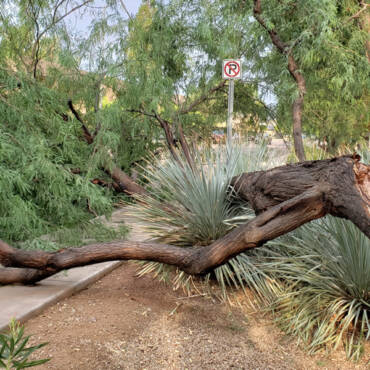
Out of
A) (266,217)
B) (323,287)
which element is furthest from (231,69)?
(266,217)

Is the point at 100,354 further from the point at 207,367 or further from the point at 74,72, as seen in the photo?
the point at 74,72

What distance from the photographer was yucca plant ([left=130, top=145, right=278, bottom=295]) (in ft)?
13.3

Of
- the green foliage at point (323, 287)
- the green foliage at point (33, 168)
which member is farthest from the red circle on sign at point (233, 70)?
the green foliage at point (323, 287)

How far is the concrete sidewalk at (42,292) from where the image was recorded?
3.16 meters

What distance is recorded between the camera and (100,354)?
2.67 meters

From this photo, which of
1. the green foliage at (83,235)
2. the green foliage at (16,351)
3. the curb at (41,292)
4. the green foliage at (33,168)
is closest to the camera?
the green foliage at (16,351)

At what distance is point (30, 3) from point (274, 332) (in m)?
4.94

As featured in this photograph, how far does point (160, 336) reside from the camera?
299 centimetres

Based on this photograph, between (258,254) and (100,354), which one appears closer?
(100,354)

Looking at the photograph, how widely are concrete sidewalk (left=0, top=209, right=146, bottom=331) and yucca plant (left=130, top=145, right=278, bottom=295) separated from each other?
516mm

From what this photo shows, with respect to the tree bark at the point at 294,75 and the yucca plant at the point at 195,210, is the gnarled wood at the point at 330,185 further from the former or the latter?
the tree bark at the point at 294,75

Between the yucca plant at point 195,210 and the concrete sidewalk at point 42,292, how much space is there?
516mm

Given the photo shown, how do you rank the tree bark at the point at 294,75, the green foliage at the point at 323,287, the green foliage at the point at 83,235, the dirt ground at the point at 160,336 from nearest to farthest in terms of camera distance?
1. the dirt ground at the point at 160,336
2. the green foliage at the point at 323,287
3. the green foliage at the point at 83,235
4. the tree bark at the point at 294,75

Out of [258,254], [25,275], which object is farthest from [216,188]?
[25,275]
